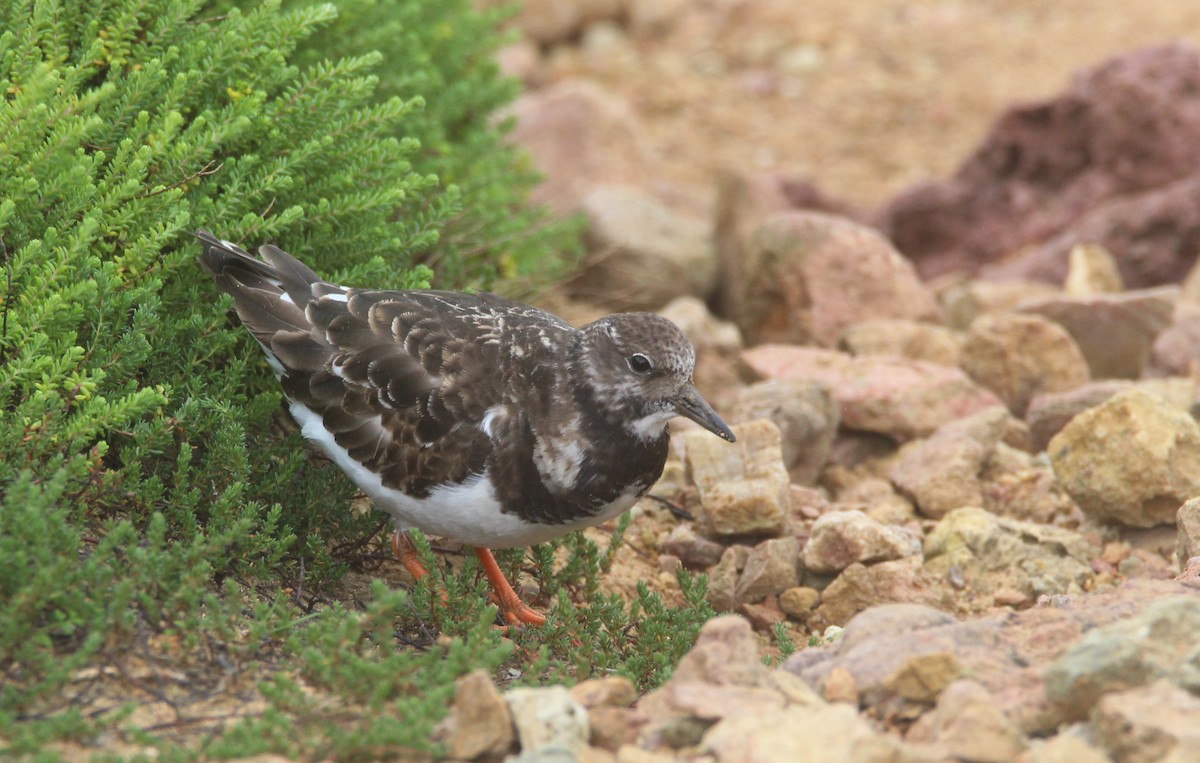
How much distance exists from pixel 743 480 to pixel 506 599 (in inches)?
49.8

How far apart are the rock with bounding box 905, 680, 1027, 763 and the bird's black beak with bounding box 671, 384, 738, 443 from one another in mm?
1675

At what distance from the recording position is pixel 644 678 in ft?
16.7

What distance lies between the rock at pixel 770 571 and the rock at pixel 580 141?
5600 millimetres

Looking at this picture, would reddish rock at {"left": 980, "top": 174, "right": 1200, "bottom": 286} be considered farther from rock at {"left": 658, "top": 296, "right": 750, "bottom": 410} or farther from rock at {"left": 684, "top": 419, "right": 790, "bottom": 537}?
rock at {"left": 684, "top": 419, "right": 790, "bottom": 537}

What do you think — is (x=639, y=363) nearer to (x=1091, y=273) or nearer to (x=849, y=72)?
(x=1091, y=273)

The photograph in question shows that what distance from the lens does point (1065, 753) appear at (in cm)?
353

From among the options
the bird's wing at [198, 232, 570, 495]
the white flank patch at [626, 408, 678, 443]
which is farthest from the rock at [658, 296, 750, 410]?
the bird's wing at [198, 232, 570, 495]

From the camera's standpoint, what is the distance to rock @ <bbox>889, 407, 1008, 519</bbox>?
6719mm

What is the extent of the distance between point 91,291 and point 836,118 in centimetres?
1025

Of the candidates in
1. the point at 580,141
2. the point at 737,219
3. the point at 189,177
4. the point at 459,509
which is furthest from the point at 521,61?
the point at 459,509

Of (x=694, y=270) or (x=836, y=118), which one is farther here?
(x=836, y=118)

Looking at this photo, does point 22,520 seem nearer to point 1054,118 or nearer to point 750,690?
point 750,690

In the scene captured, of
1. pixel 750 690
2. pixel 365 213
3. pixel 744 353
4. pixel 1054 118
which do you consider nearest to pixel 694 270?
pixel 744 353

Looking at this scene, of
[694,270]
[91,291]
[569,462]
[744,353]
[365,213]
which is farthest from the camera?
[694,270]
